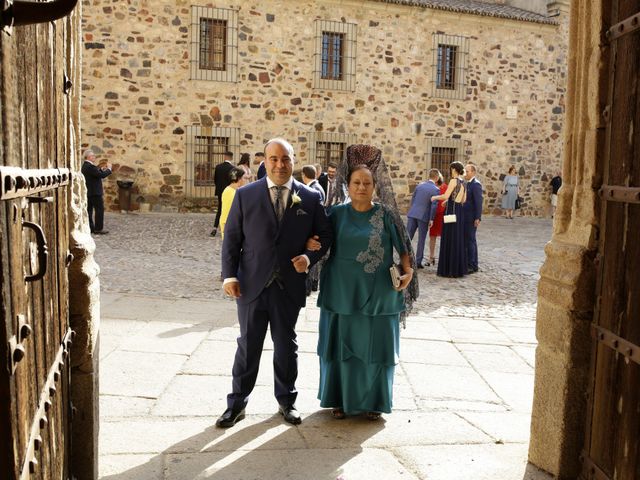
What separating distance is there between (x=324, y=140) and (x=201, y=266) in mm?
8525

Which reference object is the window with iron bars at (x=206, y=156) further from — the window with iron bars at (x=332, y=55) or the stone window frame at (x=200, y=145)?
the window with iron bars at (x=332, y=55)

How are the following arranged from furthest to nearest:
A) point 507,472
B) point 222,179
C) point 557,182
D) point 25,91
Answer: point 557,182, point 222,179, point 507,472, point 25,91

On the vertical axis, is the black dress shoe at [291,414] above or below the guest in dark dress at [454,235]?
below

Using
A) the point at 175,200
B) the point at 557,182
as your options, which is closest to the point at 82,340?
the point at 175,200

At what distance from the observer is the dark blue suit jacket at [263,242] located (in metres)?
3.91

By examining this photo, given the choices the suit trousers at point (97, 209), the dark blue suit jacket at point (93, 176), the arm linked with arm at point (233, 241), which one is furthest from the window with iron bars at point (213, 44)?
the arm linked with arm at point (233, 241)

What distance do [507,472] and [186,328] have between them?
11.8 feet

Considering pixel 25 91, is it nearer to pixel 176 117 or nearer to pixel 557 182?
pixel 176 117

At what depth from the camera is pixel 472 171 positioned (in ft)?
34.3

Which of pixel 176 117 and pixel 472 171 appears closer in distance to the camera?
pixel 472 171

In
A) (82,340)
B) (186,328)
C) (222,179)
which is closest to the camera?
(82,340)

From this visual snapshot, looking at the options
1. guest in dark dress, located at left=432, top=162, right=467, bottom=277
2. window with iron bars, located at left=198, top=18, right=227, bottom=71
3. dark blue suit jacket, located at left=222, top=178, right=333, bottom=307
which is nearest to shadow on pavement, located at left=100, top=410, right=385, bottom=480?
dark blue suit jacket, located at left=222, top=178, right=333, bottom=307

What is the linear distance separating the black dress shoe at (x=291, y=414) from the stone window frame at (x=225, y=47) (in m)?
13.7

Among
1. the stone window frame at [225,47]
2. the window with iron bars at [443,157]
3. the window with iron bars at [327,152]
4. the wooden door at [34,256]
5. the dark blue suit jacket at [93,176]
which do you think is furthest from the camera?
the window with iron bars at [443,157]
